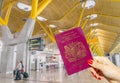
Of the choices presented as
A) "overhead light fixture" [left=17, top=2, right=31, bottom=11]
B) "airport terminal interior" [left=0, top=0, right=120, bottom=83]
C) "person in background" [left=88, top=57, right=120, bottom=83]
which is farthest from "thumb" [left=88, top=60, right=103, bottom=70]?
"overhead light fixture" [left=17, top=2, right=31, bottom=11]

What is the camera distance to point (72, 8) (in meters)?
24.4

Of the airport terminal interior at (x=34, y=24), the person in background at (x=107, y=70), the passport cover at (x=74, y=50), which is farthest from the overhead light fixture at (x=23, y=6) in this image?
the person in background at (x=107, y=70)

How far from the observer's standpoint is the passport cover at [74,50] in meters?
1.42

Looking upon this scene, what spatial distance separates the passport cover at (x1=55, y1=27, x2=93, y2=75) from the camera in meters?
1.42

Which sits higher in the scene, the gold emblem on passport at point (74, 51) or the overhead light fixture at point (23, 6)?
the overhead light fixture at point (23, 6)

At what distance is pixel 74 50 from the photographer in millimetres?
1420

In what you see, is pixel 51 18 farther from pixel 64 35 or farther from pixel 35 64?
pixel 64 35

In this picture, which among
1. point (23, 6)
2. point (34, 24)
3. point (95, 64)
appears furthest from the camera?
point (23, 6)

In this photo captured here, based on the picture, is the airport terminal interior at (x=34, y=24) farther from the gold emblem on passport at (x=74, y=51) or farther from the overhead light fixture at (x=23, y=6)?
the gold emblem on passport at (x=74, y=51)

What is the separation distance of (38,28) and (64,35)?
34.3 m

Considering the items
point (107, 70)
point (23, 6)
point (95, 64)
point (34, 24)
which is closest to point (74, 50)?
point (95, 64)

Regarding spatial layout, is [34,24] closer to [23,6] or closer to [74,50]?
[23,6]

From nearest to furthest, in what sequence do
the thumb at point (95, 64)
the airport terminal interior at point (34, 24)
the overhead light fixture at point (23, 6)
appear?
the thumb at point (95, 64) → the airport terminal interior at point (34, 24) → the overhead light fixture at point (23, 6)

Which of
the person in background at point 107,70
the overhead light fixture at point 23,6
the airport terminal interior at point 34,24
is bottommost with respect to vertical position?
the person in background at point 107,70
